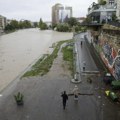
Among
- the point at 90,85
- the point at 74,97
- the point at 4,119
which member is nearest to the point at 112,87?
the point at 90,85

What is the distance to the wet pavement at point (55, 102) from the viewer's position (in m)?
16.6

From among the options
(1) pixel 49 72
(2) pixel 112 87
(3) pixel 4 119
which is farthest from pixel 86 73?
(3) pixel 4 119

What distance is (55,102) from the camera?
19094 millimetres

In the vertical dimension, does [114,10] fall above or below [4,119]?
above

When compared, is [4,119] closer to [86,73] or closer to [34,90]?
[34,90]

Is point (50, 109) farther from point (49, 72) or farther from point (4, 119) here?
point (49, 72)

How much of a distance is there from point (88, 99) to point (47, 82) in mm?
6738

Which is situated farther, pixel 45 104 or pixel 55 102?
pixel 55 102

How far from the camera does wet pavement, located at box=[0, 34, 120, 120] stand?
1659 cm

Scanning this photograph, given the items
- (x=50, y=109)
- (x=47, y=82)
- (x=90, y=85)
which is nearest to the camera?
(x=50, y=109)

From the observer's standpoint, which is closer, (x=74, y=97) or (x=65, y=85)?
(x=74, y=97)

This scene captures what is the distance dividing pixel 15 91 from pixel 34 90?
1691 millimetres

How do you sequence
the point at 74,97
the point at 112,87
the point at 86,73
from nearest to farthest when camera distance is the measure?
the point at 74,97, the point at 112,87, the point at 86,73

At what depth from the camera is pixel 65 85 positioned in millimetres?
23891
